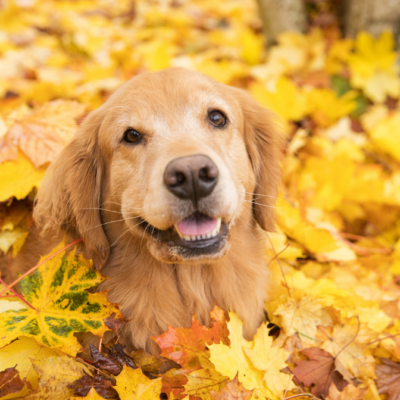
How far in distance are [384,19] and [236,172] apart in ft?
12.1

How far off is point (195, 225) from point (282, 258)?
4.03 feet

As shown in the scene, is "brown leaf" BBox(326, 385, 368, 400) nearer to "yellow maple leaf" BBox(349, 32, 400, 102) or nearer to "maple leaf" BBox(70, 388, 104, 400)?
"maple leaf" BBox(70, 388, 104, 400)

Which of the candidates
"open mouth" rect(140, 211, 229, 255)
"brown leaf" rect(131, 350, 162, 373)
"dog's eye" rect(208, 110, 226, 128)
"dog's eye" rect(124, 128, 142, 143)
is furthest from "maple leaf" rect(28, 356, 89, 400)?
"dog's eye" rect(208, 110, 226, 128)

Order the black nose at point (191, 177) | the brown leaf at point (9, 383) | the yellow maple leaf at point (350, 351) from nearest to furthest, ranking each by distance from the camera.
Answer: the black nose at point (191, 177)
the brown leaf at point (9, 383)
the yellow maple leaf at point (350, 351)

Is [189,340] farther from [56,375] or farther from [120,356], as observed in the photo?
[56,375]

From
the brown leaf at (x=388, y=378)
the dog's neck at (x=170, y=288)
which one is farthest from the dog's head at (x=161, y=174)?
the brown leaf at (x=388, y=378)

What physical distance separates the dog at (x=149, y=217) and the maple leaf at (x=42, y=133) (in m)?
0.24

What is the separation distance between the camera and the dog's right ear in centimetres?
253

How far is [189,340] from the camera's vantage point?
7.45ft

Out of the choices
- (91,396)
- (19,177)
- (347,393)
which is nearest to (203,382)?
(91,396)

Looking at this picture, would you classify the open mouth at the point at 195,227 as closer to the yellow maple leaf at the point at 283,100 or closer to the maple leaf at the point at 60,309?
the maple leaf at the point at 60,309

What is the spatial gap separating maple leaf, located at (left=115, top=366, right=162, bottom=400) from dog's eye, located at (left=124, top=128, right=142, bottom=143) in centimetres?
137

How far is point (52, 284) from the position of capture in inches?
86.0

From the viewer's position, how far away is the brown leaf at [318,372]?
2.31m
